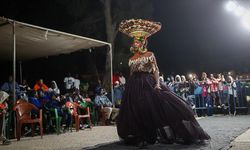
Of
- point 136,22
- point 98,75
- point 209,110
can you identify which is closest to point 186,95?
point 209,110

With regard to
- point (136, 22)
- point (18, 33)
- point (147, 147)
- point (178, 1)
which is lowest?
point (147, 147)

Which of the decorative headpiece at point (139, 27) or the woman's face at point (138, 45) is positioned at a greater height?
the decorative headpiece at point (139, 27)

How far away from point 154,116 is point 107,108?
245 inches

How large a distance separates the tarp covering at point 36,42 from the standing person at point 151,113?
4226 millimetres

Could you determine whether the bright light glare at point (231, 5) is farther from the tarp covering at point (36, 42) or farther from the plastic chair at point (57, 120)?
the plastic chair at point (57, 120)

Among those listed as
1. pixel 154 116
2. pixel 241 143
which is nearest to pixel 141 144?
pixel 154 116

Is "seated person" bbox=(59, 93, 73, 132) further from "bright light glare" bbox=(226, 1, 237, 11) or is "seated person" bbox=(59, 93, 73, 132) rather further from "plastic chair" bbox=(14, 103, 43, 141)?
"bright light glare" bbox=(226, 1, 237, 11)

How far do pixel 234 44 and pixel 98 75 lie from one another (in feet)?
31.6

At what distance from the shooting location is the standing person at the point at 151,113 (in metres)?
5.20

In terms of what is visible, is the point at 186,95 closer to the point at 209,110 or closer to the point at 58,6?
the point at 209,110

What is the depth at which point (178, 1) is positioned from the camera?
72.6 feet

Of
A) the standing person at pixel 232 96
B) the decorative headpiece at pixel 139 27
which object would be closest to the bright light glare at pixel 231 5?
the standing person at pixel 232 96

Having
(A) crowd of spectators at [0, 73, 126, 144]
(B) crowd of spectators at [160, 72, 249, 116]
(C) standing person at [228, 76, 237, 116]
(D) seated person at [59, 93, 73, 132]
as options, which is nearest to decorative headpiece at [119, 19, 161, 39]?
(A) crowd of spectators at [0, 73, 126, 144]

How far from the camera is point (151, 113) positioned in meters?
5.22
